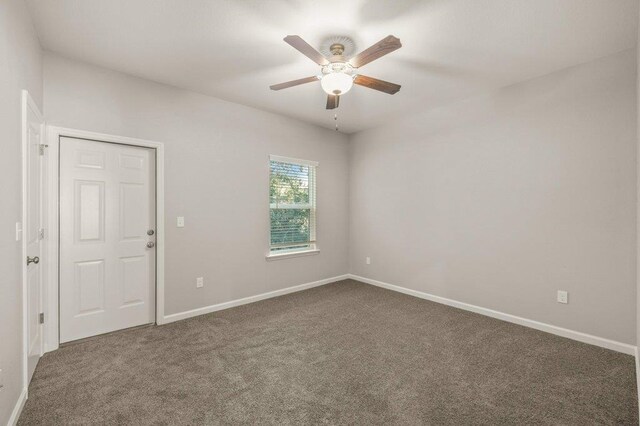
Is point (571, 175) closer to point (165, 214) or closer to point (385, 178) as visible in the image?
point (385, 178)

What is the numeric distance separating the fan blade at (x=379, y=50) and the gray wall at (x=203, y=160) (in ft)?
7.07

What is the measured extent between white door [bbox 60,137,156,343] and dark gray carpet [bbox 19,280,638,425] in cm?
25

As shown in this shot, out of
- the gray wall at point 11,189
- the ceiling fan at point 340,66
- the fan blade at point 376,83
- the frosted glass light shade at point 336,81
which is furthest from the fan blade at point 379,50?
the gray wall at point 11,189

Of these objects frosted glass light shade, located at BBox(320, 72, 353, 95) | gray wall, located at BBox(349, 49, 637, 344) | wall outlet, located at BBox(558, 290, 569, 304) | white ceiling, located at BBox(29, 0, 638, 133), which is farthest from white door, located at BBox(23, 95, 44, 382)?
wall outlet, located at BBox(558, 290, 569, 304)

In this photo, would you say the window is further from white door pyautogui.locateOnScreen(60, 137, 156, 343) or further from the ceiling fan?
the ceiling fan

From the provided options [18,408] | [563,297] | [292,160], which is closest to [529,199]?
[563,297]

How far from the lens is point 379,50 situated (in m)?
2.10

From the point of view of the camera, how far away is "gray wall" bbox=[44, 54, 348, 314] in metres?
2.93

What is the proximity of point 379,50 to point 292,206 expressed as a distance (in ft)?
9.59

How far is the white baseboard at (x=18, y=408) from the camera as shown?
5.84 feet

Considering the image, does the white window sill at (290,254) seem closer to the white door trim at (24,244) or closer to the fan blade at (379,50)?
the white door trim at (24,244)

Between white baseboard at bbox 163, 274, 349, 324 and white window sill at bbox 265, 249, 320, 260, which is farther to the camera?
white window sill at bbox 265, 249, 320, 260

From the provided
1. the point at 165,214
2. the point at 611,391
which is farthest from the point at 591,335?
the point at 165,214

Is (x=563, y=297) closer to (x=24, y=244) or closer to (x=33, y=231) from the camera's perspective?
(x=24, y=244)
